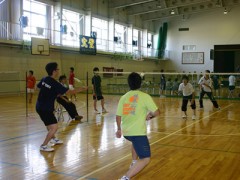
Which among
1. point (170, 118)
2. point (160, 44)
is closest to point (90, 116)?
point (170, 118)

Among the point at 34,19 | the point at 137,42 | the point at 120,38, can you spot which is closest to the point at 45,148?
the point at 34,19

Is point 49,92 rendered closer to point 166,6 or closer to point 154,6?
point 166,6

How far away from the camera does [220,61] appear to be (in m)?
37.6

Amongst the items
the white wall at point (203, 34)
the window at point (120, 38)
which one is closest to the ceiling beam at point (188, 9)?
the white wall at point (203, 34)

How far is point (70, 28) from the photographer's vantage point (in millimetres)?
27391

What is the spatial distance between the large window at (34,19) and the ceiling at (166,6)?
9.41 meters

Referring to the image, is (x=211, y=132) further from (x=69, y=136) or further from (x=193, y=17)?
(x=193, y=17)

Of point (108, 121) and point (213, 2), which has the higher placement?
point (213, 2)

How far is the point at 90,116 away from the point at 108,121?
1334 mm

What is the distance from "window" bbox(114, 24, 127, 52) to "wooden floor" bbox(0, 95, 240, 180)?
23839mm

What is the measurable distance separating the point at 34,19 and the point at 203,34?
72.7ft

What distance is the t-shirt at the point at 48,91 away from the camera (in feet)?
19.7

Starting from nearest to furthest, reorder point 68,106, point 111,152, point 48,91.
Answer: point 48,91 → point 111,152 → point 68,106

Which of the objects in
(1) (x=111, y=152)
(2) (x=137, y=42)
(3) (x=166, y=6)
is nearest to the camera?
(1) (x=111, y=152)
